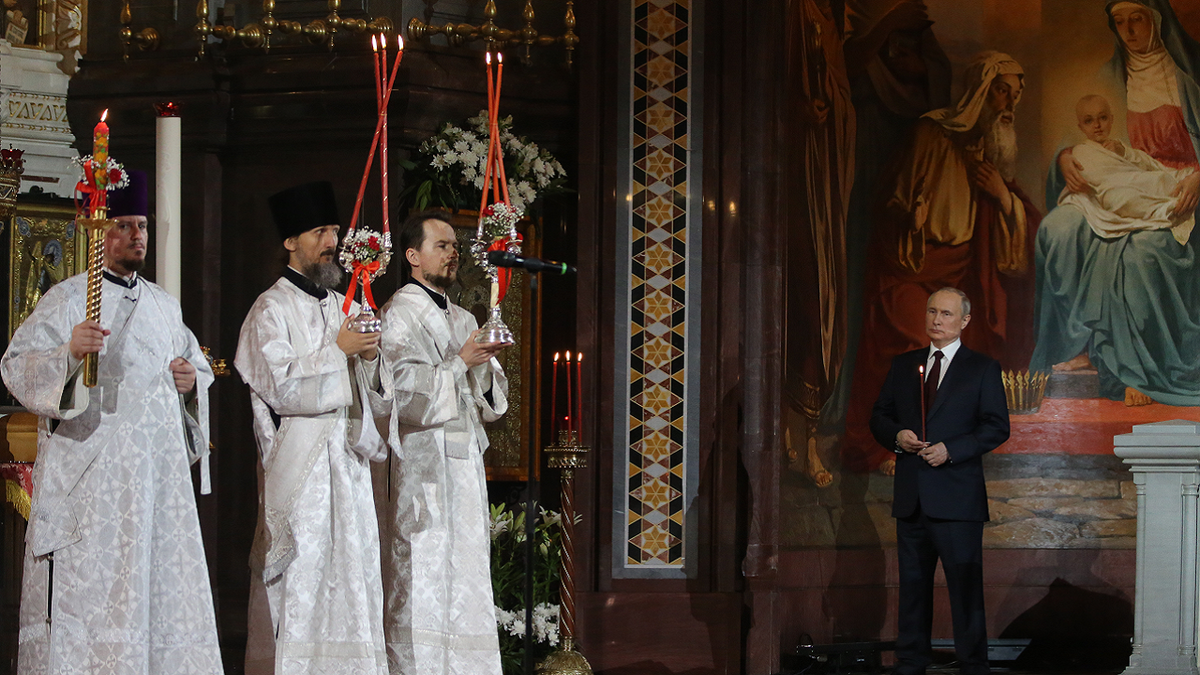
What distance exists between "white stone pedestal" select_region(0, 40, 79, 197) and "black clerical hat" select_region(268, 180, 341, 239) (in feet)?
8.37

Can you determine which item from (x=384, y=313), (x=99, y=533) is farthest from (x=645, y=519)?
(x=99, y=533)

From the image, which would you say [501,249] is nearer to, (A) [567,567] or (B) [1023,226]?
(A) [567,567]

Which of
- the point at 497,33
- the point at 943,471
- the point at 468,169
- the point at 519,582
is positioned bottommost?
the point at 519,582

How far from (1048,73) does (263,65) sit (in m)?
4.99

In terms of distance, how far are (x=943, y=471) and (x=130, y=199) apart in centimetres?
456

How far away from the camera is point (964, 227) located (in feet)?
33.9

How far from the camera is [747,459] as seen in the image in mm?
8922

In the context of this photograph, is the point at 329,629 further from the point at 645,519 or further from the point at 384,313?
the point at 645,519

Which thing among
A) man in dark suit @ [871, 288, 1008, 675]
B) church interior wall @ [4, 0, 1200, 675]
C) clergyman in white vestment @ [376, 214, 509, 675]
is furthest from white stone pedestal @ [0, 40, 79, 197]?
man in dark suit @ [871, 288, 1008, 675]

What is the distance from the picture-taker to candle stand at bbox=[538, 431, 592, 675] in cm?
810

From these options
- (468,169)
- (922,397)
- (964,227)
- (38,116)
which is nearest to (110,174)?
(468,169)

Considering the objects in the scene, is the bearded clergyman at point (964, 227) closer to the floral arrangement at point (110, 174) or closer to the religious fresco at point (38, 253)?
the religious fresco at point (38, 253)

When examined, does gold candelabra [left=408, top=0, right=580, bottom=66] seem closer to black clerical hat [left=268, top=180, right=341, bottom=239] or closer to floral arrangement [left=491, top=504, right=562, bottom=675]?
black clerical hat [left=268, top=180, right=341, bottom=239]

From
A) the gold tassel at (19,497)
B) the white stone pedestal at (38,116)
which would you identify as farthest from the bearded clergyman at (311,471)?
the white stone pedestal at (38,116)
